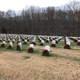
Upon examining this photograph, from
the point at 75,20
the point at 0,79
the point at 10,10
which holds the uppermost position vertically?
the point at 10,10

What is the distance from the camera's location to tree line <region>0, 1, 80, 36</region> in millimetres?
44969

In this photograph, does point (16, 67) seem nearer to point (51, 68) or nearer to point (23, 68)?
point (23, 68)

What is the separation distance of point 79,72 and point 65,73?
0.45 metres

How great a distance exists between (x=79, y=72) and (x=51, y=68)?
3.22 ft

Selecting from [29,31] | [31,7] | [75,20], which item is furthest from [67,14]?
[31,7]

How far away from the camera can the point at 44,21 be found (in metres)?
52.4

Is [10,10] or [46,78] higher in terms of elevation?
[10,10]

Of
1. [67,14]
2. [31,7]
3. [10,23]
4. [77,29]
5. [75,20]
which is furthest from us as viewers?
[31,7]

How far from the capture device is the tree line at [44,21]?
4497 centimetres

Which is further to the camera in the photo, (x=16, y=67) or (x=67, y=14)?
(x=67, y=14)

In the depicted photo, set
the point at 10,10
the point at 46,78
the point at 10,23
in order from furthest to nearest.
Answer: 1. the point at 10,10
2. the point at 10,23
3. the point at 46,78

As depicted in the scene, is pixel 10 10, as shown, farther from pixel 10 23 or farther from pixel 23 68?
pixel 23 68

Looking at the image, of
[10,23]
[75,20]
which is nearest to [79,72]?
[75,20]

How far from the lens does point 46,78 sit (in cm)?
464
